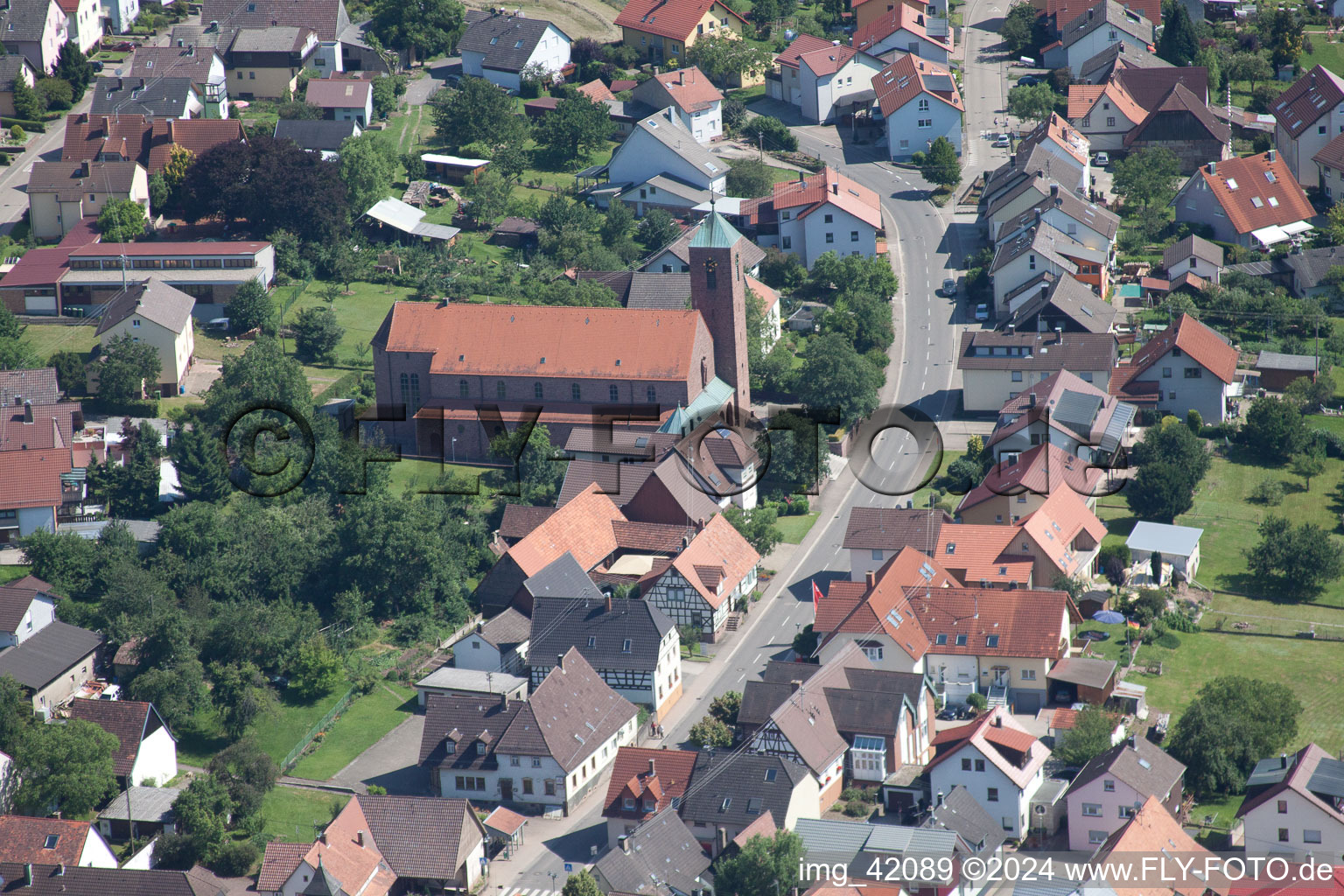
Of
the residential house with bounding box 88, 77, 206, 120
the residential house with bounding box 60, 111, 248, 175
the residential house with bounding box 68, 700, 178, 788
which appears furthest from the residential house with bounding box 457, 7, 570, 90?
the residential house with bounding box 68, 700, 178, 788

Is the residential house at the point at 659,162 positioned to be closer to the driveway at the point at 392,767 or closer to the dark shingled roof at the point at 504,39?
the dark shingled roof at the point at 504,39

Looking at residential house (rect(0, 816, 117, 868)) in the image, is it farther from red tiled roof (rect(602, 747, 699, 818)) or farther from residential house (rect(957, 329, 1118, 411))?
residential house (rect(957, 329, 1118, 411))

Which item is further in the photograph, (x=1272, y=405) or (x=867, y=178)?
(x=867, y=178)

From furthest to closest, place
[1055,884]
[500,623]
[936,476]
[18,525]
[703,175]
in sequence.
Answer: [703,175] → [936,476] → [18,525] → [500,623] → [1055,884]

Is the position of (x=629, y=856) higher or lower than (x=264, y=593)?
higher

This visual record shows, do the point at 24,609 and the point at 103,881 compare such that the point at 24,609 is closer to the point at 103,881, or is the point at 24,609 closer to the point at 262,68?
the point at 103,881

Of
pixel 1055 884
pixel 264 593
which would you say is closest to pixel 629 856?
pixel 1055 884

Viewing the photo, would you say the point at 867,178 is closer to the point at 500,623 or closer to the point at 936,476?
the point at 936,476
